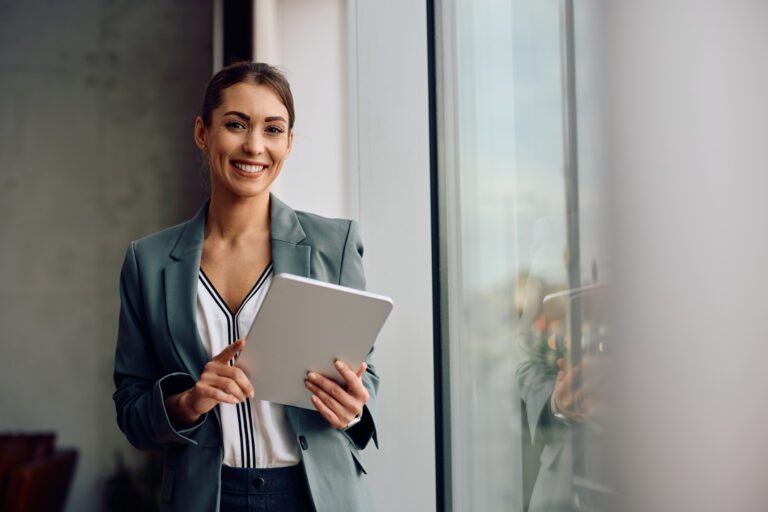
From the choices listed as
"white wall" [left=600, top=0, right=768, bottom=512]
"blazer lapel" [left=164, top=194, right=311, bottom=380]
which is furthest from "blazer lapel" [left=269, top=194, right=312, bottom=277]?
"white wall" [left=600, top=0, right=768, bottom=512]

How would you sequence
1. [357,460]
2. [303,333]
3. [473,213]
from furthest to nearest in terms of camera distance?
[473,213] → [357,460] → [303,333]

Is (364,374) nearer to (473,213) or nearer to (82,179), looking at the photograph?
(473,213)

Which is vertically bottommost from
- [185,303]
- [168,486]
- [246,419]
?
[168,486]

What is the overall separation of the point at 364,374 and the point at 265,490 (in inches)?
11.1

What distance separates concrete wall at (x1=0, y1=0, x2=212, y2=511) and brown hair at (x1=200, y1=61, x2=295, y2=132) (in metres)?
1.96

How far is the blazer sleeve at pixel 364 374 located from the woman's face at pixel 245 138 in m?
0.21

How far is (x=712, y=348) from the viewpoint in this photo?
64 centimetres

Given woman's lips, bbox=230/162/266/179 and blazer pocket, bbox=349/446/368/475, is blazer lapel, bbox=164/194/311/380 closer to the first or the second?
woman's lips, bbox=230/162/266/179

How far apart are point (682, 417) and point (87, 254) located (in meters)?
2.97

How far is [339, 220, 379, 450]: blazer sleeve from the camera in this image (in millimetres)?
1193

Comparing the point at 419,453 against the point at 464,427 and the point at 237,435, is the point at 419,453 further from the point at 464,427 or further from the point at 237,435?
the point at 237,435

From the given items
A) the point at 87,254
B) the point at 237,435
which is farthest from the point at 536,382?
the point at 87,254

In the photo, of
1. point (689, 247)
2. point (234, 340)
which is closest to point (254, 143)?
point (234, 340)

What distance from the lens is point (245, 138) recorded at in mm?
1208
